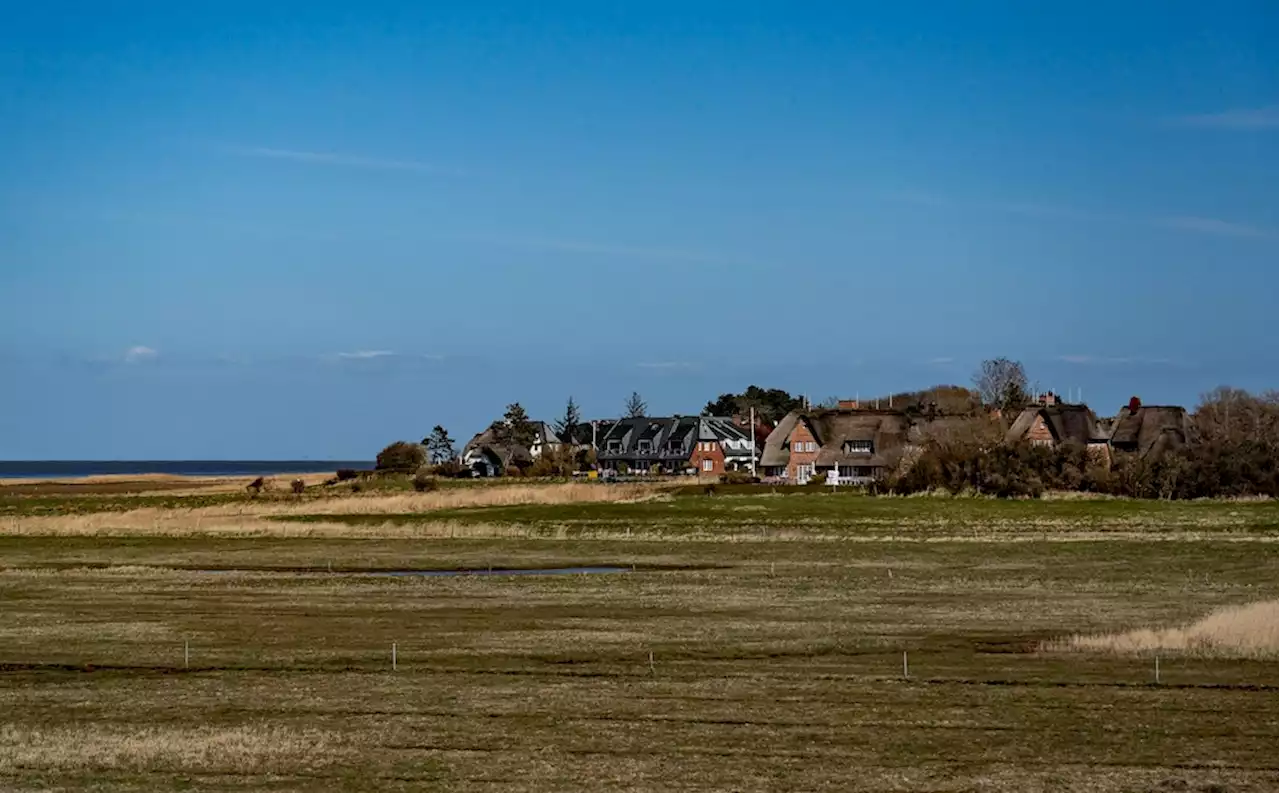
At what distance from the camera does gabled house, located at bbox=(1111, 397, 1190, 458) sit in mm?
143750

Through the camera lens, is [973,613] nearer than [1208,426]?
Yes

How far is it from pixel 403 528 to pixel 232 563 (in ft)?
64.1

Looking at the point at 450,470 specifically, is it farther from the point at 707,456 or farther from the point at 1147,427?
the point at 1147,427

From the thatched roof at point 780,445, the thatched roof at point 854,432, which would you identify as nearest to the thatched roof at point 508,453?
the thatched roof at point 780,445

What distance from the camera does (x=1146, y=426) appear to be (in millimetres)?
150500

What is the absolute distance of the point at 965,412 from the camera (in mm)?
172000

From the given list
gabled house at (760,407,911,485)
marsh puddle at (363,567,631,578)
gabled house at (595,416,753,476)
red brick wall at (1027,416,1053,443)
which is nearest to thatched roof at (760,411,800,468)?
gabled house at (760,407,911,485)

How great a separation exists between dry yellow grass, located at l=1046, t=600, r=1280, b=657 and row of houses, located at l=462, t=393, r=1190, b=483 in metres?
85.5

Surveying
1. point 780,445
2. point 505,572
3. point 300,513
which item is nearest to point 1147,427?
point 780,445

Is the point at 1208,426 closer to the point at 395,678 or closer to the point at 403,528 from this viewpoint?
the point at 403,528

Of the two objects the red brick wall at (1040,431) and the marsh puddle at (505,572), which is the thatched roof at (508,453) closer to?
the red brick wall at (1040,431)

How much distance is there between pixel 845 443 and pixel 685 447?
34405 millimetres

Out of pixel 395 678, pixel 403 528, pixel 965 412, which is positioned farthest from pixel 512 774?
pixel 965 412

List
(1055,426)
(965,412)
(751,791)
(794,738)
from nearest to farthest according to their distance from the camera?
1. (751,791)
2. (794,738)
3. (1055,426)
4. (965,412)
